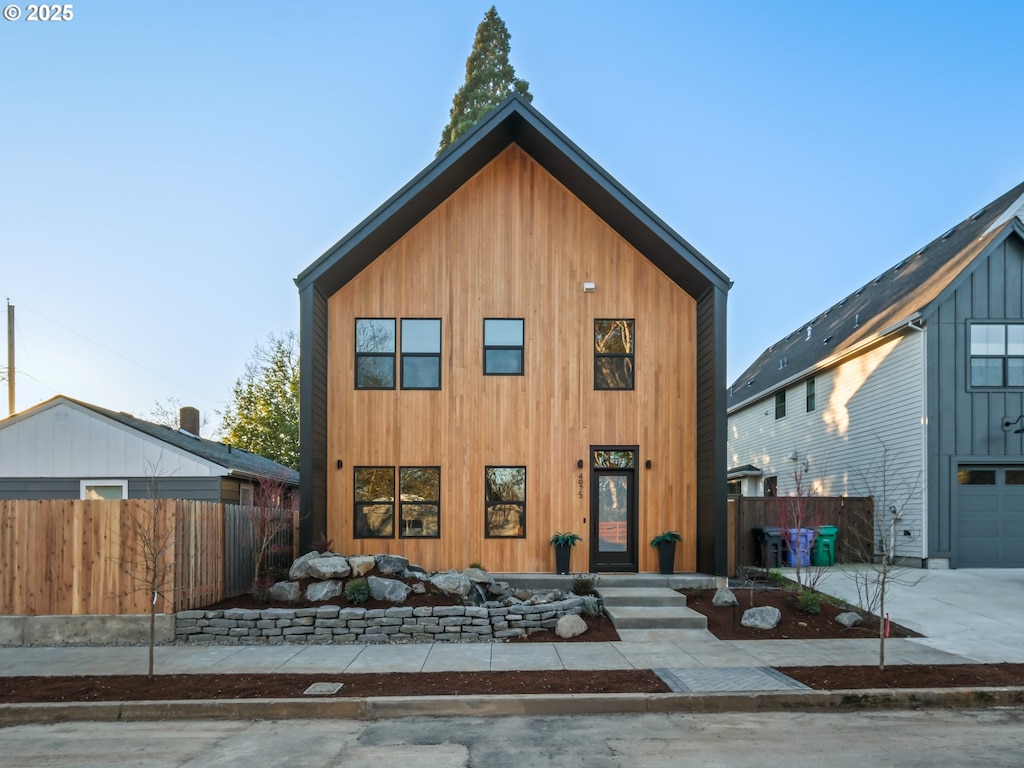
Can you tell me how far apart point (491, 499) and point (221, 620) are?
5.44 m

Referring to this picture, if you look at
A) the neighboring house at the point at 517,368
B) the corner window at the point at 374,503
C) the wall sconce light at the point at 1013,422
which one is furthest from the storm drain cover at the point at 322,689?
the wall sconce light at the point at 1013,422

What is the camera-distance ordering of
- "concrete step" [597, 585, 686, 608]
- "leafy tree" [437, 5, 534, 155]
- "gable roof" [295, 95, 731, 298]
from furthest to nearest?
"leafy tree" [437, 5, 534, 155], "gable roof" [295, 95, 731, 298], "concrete step" [597, 585, 686, 608]

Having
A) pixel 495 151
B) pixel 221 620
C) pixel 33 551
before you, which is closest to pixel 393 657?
pixel 221 620

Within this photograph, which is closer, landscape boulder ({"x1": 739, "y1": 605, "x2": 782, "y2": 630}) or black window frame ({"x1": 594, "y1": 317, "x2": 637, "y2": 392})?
landscape boulder ({"x1": 739, "y1": 605, "x2": 782, "y2": 630})

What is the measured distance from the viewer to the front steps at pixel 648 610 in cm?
1078

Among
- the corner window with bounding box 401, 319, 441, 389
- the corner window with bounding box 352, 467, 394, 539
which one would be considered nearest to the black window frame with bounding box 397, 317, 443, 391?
the corner window with bounding box 401, 319, 441, 389

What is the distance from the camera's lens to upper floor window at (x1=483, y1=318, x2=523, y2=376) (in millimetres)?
14414

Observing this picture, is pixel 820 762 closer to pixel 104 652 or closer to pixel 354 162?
pixel 104 652

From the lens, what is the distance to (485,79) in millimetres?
30375

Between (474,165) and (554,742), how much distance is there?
11.0m

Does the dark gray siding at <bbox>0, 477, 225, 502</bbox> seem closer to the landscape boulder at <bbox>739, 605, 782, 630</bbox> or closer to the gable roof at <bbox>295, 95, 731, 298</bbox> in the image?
the gable roof at <bbox>295, 95, 731, 298</bbox>

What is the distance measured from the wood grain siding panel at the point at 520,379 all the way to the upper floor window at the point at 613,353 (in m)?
0.15

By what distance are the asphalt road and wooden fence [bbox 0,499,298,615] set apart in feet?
10.9

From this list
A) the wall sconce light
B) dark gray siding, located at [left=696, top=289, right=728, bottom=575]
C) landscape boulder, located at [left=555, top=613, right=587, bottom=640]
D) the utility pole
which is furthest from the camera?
the utility pole
